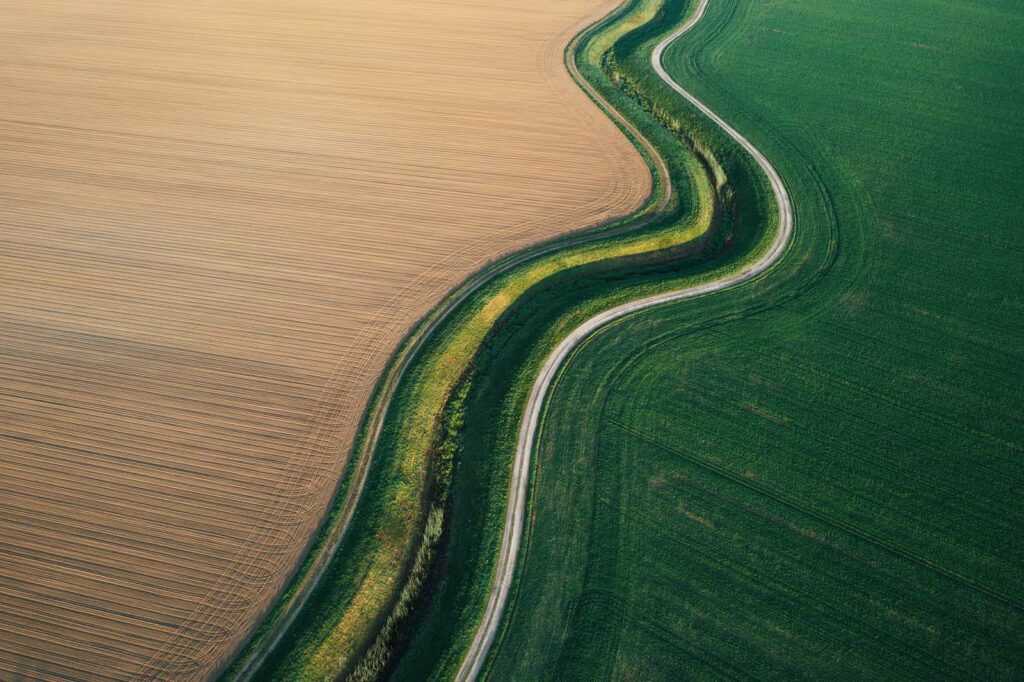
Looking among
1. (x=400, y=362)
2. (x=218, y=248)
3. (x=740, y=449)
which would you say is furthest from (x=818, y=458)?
(x=218, y=248)

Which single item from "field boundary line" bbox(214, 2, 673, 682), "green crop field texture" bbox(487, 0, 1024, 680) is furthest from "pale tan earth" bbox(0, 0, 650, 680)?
"green crop field texture" bbox(487, 0, 1024, 680)

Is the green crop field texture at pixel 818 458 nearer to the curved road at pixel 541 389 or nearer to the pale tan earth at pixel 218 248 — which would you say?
the curved road at pixel 541 389

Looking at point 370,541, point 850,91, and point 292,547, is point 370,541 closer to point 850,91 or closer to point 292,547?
point 292,547

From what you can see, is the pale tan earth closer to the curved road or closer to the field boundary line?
the field boundary line

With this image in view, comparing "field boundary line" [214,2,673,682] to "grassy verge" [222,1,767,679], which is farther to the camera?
"grassy verge" [222,1,767,679]

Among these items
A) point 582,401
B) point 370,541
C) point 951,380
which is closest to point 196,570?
point 370,541

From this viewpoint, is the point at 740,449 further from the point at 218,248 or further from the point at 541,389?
the point at 218,248

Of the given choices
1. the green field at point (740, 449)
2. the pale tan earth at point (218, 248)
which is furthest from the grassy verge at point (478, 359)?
the pale tan earth at point (218, 248)
